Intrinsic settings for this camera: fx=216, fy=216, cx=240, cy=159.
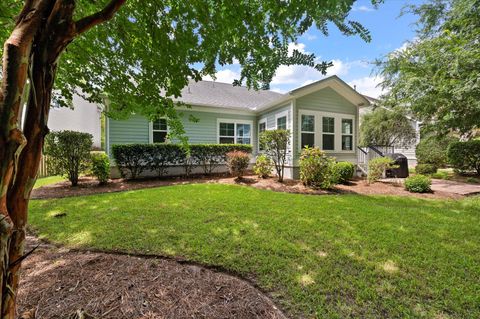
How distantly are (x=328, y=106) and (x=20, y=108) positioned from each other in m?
10.9

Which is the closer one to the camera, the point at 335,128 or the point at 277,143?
the point at 277,143

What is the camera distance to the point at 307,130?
32.7 ft

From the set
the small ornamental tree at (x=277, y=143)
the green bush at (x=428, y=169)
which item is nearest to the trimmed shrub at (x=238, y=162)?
the small ornamental tree at (x=277, y=143)

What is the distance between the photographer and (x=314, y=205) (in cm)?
518

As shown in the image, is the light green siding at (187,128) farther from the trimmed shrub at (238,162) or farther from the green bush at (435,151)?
the green bush at (435,151)

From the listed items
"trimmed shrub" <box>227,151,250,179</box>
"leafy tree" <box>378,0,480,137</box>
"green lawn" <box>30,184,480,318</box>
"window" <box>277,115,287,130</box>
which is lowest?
"green lawn" <box>30,184,480,318</box>

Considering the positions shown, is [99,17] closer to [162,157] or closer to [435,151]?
[162,157]

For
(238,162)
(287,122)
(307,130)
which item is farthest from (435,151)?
(238,162)

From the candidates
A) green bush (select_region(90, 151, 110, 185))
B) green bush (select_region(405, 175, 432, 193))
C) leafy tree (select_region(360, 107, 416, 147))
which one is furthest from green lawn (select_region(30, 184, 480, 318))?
leafy tree (select_region(360, 107, 416, 147))

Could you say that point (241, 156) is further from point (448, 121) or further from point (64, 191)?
point (448, 121)

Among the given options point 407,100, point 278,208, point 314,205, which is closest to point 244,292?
point 278,208

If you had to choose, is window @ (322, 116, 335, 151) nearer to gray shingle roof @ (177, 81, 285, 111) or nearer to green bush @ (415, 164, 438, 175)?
gray shingle roof @ (177, 81, 285, 111)

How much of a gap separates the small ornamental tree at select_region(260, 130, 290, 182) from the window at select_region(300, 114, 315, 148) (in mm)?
1298

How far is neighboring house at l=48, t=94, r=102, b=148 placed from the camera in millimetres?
16234
